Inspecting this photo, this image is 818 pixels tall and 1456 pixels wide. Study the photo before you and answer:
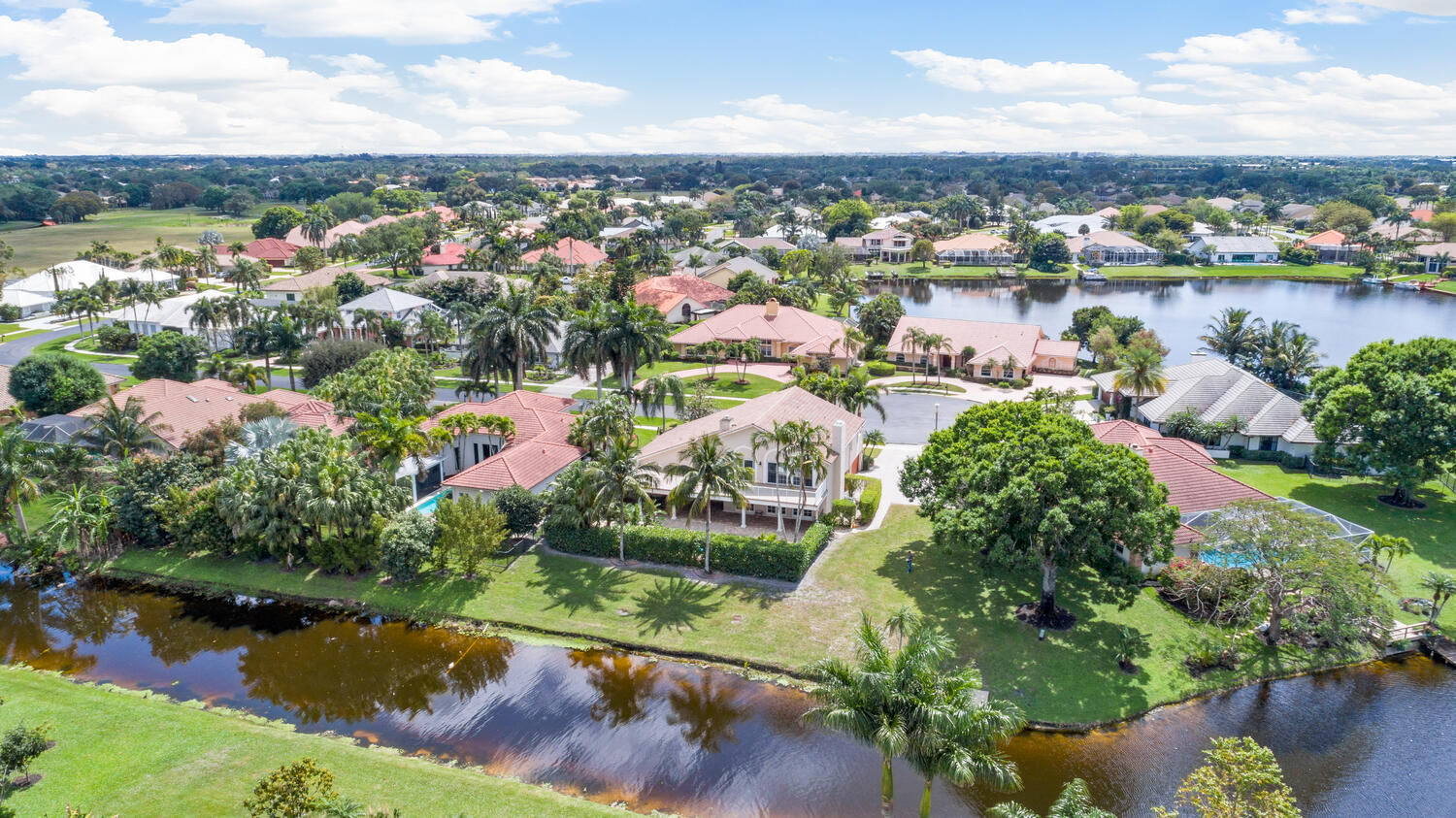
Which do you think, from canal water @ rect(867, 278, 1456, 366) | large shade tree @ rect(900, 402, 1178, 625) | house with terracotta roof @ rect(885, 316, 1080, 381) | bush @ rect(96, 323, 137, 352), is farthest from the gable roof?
bush @ rect(96, 323, 137, 352)

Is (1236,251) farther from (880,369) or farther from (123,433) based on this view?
(123,433)

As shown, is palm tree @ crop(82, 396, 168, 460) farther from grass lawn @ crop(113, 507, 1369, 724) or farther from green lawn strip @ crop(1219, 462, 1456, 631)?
green lawn strip @ crop(1219, 462, 1456, 631)

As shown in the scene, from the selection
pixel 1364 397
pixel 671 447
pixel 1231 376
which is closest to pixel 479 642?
pixel 671 447

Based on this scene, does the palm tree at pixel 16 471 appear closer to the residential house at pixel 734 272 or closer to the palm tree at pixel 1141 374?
the palm tree at pixel 1141 374

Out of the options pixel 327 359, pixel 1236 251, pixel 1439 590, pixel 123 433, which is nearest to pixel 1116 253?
pixel 1236 251

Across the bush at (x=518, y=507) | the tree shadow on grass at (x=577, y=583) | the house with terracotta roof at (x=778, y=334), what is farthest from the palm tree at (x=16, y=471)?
the house with terracotta roof at (x=778, y=334)

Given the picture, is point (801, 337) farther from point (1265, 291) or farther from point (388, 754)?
point (1265, 291)
